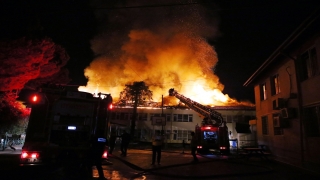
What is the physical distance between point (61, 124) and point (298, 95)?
37.2 ft

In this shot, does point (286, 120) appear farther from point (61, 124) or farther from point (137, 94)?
point (137, 94)

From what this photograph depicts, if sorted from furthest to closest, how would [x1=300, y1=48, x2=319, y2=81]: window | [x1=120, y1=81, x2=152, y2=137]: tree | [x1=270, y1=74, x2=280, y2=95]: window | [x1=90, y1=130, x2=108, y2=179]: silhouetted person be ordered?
[x1=120, y1=81, x2=152, y2=137]: tree → [x1=270, y1=74, x2=280, y2=95]: window → [x1=300, y1=48, x2=319, y2=81]: window → [x1=90, y1=130, x2=108, y2=179]: silhouetted person

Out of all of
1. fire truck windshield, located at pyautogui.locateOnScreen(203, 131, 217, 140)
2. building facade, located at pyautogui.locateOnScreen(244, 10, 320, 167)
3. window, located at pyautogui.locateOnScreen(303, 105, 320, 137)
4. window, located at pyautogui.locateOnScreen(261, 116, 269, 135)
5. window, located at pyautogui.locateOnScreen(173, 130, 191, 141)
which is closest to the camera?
building facade, located at pyautogui.locateOnScreen(244, 10, 320, 167)

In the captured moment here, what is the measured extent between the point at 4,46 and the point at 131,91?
2315 centimetres

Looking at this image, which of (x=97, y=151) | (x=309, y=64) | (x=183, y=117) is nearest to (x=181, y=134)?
(x=183, y=117)

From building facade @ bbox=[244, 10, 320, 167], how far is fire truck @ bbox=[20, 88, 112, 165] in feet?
30.9

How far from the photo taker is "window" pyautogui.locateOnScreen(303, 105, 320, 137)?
10.9 m

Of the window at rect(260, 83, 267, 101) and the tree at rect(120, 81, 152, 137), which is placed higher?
the tree at rect(120, 81, 152, 137)

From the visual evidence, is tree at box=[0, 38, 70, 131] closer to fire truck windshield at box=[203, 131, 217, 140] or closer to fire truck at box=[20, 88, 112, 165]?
fire truck at box=[20, 88, 112, 165]

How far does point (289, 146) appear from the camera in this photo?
13.1m

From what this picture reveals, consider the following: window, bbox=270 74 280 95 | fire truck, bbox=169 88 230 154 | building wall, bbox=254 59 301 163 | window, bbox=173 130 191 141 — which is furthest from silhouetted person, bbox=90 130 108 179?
window, bbox=173 130 191 141

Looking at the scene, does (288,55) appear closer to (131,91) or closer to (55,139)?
(55,139)

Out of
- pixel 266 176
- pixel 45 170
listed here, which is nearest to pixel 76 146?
pixel 45 170

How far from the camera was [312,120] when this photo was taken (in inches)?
447
